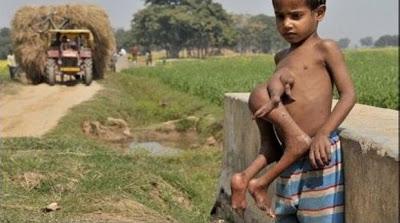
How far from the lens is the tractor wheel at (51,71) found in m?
22.1

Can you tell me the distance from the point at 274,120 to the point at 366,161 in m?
0.44

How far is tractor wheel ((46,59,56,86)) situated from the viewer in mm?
22125

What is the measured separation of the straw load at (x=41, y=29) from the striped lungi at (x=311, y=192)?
21.5 m

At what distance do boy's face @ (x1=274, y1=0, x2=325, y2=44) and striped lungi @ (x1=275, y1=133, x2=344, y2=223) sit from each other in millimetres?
408

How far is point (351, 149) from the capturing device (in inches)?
112

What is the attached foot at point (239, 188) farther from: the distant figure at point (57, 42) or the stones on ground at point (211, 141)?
the distant figure at point (57, 42)

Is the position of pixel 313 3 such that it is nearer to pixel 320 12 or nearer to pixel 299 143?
pixel 320 12

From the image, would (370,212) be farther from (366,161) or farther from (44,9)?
(44,9)

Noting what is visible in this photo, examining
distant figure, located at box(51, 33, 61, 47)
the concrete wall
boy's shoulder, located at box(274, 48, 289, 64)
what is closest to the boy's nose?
boy's shoulder, located at box(274, 48, 289, 64)

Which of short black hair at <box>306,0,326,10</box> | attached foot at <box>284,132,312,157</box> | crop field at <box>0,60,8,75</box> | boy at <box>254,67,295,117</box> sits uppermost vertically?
short black hair at <box>306,0,326,10</box>

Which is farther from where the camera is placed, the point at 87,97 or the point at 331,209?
the point at 87,97

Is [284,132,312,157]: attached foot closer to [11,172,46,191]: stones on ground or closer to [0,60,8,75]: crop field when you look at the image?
[11,172,46,191]: stones on ground

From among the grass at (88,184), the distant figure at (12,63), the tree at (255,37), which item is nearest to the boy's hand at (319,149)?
the grass at (88,184)

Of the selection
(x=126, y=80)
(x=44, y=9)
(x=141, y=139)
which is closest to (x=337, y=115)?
(x=141, y=139)
